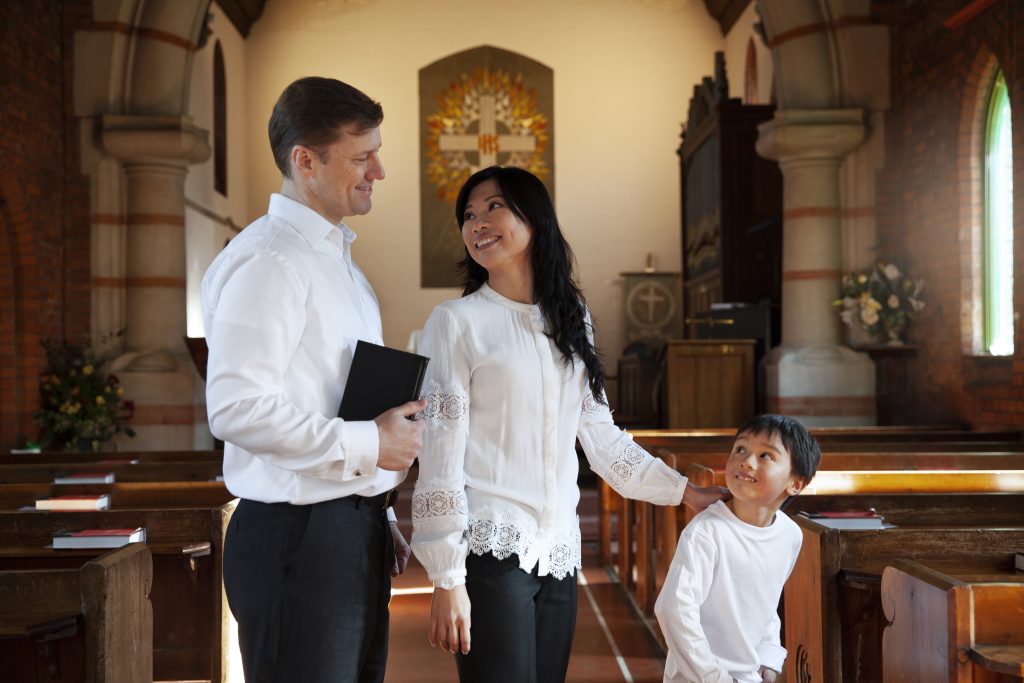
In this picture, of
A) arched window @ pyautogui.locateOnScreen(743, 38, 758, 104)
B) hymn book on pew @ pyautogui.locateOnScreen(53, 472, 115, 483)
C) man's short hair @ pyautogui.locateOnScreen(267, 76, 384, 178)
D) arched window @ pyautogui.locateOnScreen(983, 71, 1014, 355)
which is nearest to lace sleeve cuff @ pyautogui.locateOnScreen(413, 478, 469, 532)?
man's short hair @ pyautogui.locateOnScreen(267, 76, 384, 178)

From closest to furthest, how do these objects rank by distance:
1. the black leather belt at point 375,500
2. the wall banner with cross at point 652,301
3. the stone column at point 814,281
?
the black leather belt at point 375,500, the stone column at point 814,281, the wall banner with cross at point 652,301

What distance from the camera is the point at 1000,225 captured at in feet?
24.8

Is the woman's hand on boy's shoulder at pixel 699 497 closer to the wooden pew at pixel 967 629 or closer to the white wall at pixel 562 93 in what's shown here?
the wooden pew at pixel 967 629

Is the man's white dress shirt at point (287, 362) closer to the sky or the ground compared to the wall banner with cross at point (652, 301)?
closer to the ground

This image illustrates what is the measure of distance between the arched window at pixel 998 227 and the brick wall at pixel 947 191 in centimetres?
8

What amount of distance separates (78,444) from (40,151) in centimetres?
223

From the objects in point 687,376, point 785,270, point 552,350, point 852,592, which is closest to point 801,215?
point 785,270

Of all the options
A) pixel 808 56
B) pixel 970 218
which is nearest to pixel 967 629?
pixel 970 218

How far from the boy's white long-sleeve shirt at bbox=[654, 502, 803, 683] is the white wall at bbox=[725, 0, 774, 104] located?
34.9 ft

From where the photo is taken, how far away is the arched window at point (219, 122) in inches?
522

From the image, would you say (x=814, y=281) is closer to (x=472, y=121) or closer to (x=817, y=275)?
(x=817, y=275)

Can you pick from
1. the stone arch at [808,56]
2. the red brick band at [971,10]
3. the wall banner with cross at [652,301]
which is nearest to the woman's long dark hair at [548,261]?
the red brick band at [971,10]

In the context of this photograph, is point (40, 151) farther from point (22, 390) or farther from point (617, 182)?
point (617, 182)

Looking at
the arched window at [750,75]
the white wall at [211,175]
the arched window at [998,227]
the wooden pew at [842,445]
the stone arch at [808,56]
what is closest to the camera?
the wooden pew at [842,445]
